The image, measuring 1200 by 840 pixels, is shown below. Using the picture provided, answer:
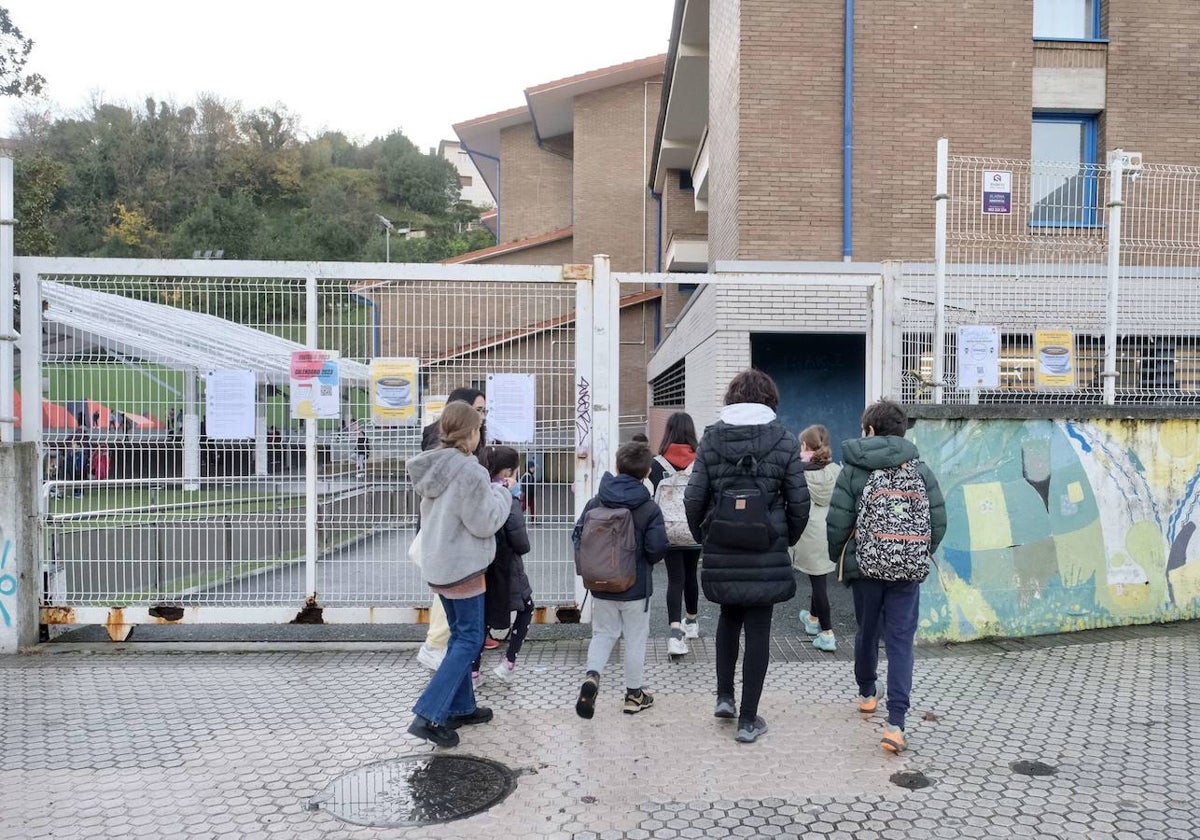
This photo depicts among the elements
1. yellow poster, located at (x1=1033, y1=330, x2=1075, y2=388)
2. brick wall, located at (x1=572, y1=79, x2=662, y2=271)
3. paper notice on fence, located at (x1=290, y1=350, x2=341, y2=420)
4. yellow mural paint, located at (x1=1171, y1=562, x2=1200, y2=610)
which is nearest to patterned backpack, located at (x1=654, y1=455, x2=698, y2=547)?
paper notice on fence, located at (x1=290, y1=350, x2=341, y2=420)

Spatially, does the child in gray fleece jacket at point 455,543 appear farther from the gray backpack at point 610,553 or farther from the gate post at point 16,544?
the gate post at point 16,544

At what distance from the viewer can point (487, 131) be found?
31906 millimetres

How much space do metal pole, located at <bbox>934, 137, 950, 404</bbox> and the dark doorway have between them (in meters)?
5.54

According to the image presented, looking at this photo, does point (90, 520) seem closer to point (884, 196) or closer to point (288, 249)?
point (884, 196)

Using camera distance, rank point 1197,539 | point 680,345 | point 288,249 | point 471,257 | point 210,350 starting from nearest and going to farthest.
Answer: point 210,350, point 1197,539, point 680,345, point 471,257, point 288,249

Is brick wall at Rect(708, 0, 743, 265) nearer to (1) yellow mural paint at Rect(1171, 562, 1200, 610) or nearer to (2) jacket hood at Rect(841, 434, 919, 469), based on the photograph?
(1) yellow mural paint at Rect(1171, 562, 1200, 610)

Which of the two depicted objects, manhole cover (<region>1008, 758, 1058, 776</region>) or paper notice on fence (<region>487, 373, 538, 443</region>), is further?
paper notice on fence (<region>487, 373, 538, 443</region>)

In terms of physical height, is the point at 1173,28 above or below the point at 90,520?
above

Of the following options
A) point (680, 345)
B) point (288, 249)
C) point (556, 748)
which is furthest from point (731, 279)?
point (288, 249)

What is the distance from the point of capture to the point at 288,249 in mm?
42938

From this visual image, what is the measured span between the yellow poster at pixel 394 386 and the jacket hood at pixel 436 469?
5.73 feet

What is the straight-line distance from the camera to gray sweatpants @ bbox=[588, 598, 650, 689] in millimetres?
5164

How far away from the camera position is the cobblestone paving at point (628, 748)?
3.82m

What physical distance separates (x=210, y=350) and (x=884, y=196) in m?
8.12
